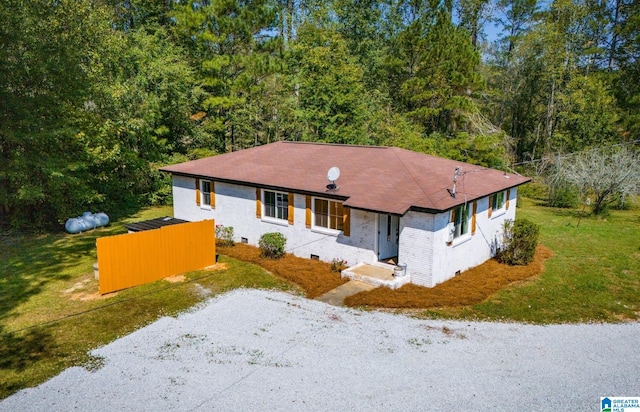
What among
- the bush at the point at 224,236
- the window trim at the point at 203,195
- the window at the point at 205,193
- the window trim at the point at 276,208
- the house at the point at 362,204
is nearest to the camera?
the house at the point at 362,204

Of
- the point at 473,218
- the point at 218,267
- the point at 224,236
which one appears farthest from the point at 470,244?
the point at 224,236

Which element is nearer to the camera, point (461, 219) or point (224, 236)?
point (461, 219)

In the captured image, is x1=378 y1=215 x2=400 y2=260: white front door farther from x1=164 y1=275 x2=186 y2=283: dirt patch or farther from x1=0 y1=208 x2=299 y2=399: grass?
x1=164 y1=275 x2=186 y2=283: dirt patch

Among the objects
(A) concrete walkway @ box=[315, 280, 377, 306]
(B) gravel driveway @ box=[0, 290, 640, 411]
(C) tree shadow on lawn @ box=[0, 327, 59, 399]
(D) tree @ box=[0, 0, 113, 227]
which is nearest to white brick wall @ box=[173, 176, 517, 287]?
(A) concrete walkway @ box=[315, 280, 377, 306]

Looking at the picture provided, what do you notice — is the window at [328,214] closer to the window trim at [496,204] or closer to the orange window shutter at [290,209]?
the orange window shutter at [290,209]

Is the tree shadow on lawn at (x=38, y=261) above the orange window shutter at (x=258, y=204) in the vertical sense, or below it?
below

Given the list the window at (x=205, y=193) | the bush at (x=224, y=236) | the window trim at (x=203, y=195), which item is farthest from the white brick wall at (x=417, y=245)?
the window at (x=205, y=193)

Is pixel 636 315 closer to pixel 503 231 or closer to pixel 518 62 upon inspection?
pixel 503 231

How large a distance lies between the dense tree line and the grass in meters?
4.67

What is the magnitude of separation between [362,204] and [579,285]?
24.9ft

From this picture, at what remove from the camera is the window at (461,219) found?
14265mm

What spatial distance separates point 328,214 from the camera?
51.4ft

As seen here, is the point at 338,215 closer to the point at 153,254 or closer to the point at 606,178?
the point at 153,254

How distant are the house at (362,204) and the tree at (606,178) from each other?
9952 mm
